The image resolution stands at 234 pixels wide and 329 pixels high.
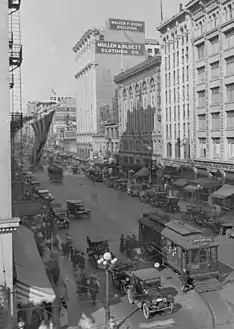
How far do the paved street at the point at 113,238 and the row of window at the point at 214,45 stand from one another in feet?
64.1

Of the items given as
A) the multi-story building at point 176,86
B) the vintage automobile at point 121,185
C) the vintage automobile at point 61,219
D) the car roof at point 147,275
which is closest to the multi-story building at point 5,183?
the car roof at point 147,275

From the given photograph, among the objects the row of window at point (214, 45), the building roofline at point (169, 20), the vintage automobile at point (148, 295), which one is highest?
the building roofline at point (169, 20)

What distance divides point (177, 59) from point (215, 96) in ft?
41.7

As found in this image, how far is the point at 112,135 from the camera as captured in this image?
307ft

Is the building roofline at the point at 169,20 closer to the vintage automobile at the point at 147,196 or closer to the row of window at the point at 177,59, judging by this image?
the row of window at the point at 177,59

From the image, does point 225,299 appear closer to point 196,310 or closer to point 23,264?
point 196,310

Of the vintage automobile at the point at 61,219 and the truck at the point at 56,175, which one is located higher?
the truck at the point at 56,175

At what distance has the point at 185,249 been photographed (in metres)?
19.6

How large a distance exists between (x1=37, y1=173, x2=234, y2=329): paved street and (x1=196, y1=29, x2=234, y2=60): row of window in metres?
19.5

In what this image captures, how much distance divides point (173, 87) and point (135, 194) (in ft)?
64.8

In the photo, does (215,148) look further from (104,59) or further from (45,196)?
(104,59)

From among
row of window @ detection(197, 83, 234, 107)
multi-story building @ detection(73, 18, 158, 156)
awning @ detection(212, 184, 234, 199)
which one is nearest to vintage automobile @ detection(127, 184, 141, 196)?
awning @ detection(212, 184, 234, 199)

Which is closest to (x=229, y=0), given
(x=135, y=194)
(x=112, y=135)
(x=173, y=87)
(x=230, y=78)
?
(x=230, y=78)

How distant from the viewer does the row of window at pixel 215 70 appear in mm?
44763
